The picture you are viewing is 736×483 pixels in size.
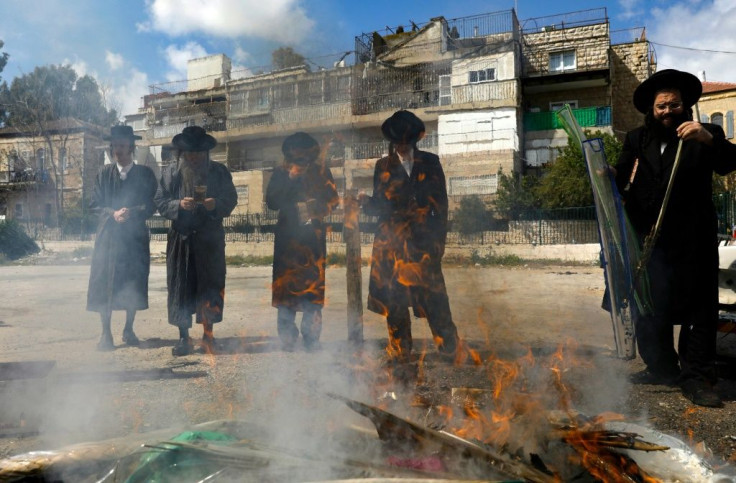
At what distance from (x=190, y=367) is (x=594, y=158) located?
11.6ft

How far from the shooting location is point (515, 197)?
2098cm

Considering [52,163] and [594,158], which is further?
[52,163]

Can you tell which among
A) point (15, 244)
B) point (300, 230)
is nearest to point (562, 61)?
point (15, 244)

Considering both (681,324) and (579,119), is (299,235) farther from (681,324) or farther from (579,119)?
(579,119)

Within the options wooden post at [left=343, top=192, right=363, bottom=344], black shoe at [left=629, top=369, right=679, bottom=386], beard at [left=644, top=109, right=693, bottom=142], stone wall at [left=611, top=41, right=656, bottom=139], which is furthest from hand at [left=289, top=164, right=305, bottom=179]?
stone wall at [left=611, top=41, right=656, bottom=139]

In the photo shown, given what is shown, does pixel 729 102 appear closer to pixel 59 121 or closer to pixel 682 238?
pixel 682 238

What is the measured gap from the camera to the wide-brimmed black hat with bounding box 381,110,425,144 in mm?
4203

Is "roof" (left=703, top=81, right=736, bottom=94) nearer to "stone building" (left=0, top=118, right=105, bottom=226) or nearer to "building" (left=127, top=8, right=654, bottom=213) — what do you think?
"building" (left=127, top=8, right=654, bottom=213)

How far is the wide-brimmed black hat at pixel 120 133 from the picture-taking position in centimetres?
484

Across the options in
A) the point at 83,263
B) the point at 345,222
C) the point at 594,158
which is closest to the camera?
the point at 594,158

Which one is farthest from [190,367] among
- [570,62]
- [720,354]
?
[570,62]

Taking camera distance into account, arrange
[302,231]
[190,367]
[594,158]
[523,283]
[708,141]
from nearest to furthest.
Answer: [708,141] < [594,158] < [190,367] < [302,231] < [523,283]

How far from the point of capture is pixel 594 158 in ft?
12.1

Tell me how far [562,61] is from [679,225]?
28.5 meters
